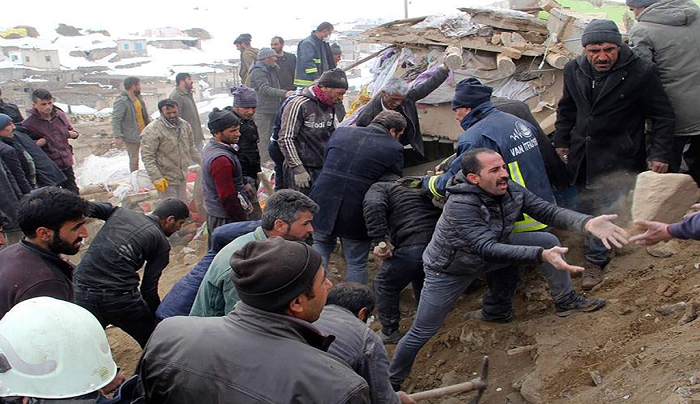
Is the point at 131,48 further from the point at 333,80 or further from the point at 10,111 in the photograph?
the point at 333,80

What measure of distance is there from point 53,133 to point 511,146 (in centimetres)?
602

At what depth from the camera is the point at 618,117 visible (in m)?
4.82

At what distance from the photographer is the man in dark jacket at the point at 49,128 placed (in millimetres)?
7703

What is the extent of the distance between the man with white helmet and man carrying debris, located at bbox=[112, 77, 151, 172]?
27.1 ft

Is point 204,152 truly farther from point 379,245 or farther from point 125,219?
point 379,245

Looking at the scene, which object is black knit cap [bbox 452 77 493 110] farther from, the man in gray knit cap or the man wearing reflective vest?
the man in gray knit cap

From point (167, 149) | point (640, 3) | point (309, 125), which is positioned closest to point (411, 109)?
point (309, 125)

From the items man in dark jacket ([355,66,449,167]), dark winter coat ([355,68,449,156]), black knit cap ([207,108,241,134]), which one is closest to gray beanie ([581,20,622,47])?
man in dark jacket ([355,66,449,167])

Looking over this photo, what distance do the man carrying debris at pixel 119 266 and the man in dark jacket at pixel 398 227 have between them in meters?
1.63

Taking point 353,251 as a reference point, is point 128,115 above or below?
above

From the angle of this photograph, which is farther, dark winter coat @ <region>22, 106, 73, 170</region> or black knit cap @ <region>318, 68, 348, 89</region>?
dark winter coat @ <region>22, 106, 73, 170</region>

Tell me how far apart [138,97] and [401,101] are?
221 inches

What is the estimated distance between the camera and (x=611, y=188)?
5137 millimetres

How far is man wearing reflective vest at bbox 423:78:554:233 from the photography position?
14.8ft
